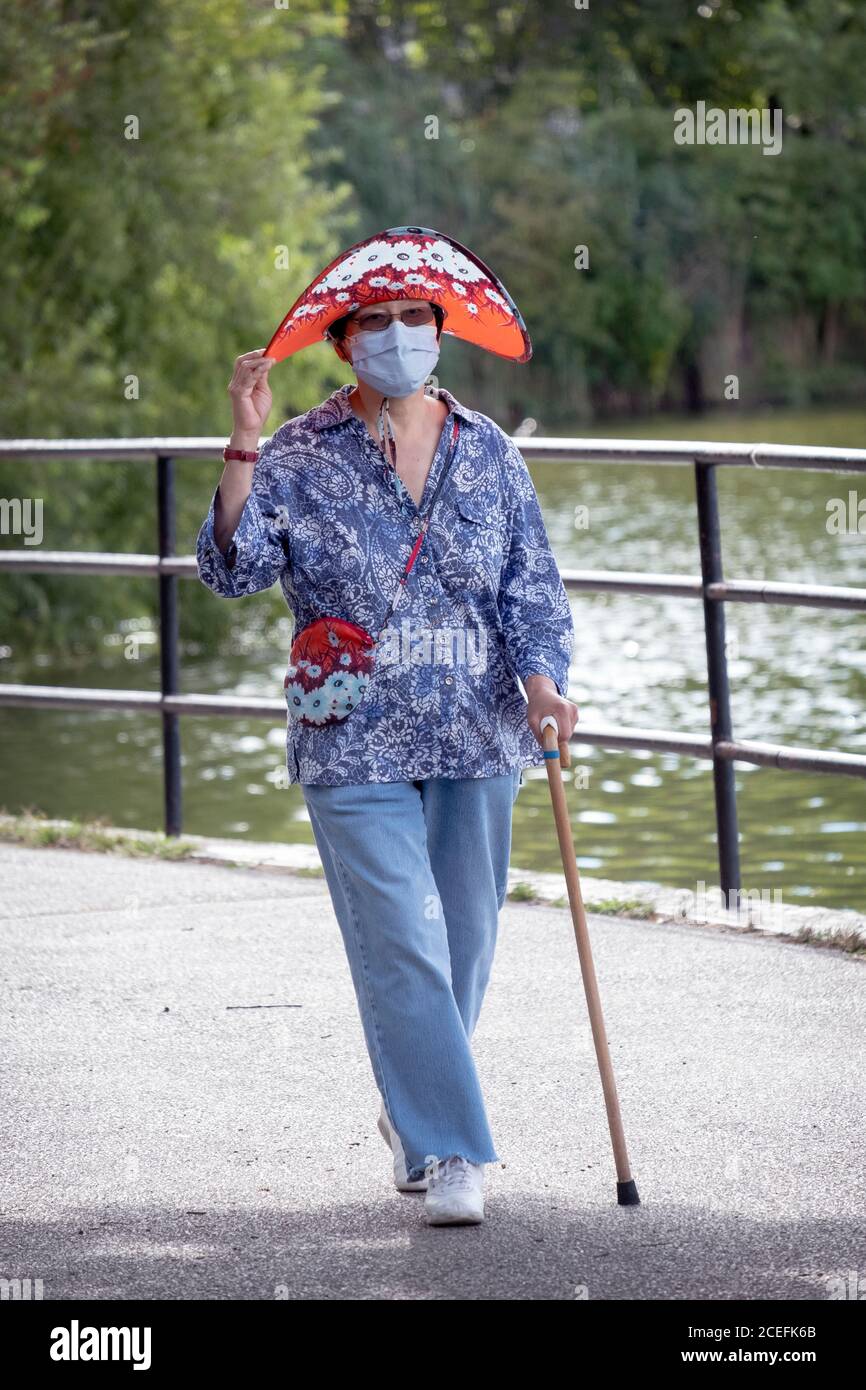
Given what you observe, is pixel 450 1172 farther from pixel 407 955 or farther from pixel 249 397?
pixel 249 397

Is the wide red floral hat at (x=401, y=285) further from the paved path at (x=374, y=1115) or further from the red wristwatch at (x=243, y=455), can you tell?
the paved path at (x=374, y=1115)

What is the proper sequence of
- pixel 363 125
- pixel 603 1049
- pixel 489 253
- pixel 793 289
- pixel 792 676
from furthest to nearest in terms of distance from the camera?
pixel 793 289 < pixel 489 253 < pixel 363 125 < pixel 792 676 < pixel 603 1049

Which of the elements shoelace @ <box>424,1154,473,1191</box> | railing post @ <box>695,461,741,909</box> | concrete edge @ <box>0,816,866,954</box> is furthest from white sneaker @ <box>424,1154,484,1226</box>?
railing post @ <box>695,461,741,909</box>

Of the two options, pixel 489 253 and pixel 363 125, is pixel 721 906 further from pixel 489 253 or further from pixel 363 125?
pixel 489 253

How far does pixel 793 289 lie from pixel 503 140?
8.16m

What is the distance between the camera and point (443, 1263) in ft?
12.4

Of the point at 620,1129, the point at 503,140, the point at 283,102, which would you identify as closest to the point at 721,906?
the point at 620,1129

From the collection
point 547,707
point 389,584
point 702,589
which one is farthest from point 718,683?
point 389,584

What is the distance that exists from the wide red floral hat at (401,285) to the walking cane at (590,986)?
790mm

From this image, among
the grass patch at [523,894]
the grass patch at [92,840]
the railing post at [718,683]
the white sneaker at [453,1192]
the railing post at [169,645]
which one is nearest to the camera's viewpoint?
the white sneaker at [453,1192]

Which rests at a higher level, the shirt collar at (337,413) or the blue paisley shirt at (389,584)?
the shirt collar at (337,413)

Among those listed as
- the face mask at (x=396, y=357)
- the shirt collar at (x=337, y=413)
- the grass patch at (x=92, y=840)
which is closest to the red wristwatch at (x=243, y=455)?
the shirt collar at (x=337, y=413)

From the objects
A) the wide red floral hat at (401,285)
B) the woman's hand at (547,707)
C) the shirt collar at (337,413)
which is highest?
the wide red floral hat at (401,285)

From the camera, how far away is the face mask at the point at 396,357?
4027 mm
